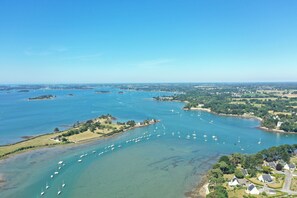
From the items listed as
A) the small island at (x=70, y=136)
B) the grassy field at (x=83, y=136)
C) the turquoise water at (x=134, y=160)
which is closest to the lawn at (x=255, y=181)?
the turquoise water at (x=134, y=160)

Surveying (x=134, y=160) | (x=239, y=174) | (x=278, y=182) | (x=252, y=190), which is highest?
(x=239, y=174)

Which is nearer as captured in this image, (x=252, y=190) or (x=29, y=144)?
(x=252, y=190)

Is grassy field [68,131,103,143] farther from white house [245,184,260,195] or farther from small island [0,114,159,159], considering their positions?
white house [245,184,260,195]

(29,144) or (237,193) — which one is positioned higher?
(29,144)

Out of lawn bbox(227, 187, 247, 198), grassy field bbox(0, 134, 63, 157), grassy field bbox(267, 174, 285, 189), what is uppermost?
grassy field bbox(0, 134, 63, 157)

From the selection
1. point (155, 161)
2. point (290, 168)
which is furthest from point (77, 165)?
point (290, 168)

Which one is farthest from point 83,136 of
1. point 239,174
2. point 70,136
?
point 239,174

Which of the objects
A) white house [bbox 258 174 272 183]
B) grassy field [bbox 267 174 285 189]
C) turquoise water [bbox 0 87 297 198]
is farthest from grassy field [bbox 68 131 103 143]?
grassy field [bbox 267 174 285 189]

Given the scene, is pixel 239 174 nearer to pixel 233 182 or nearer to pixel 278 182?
pixel 233 182
